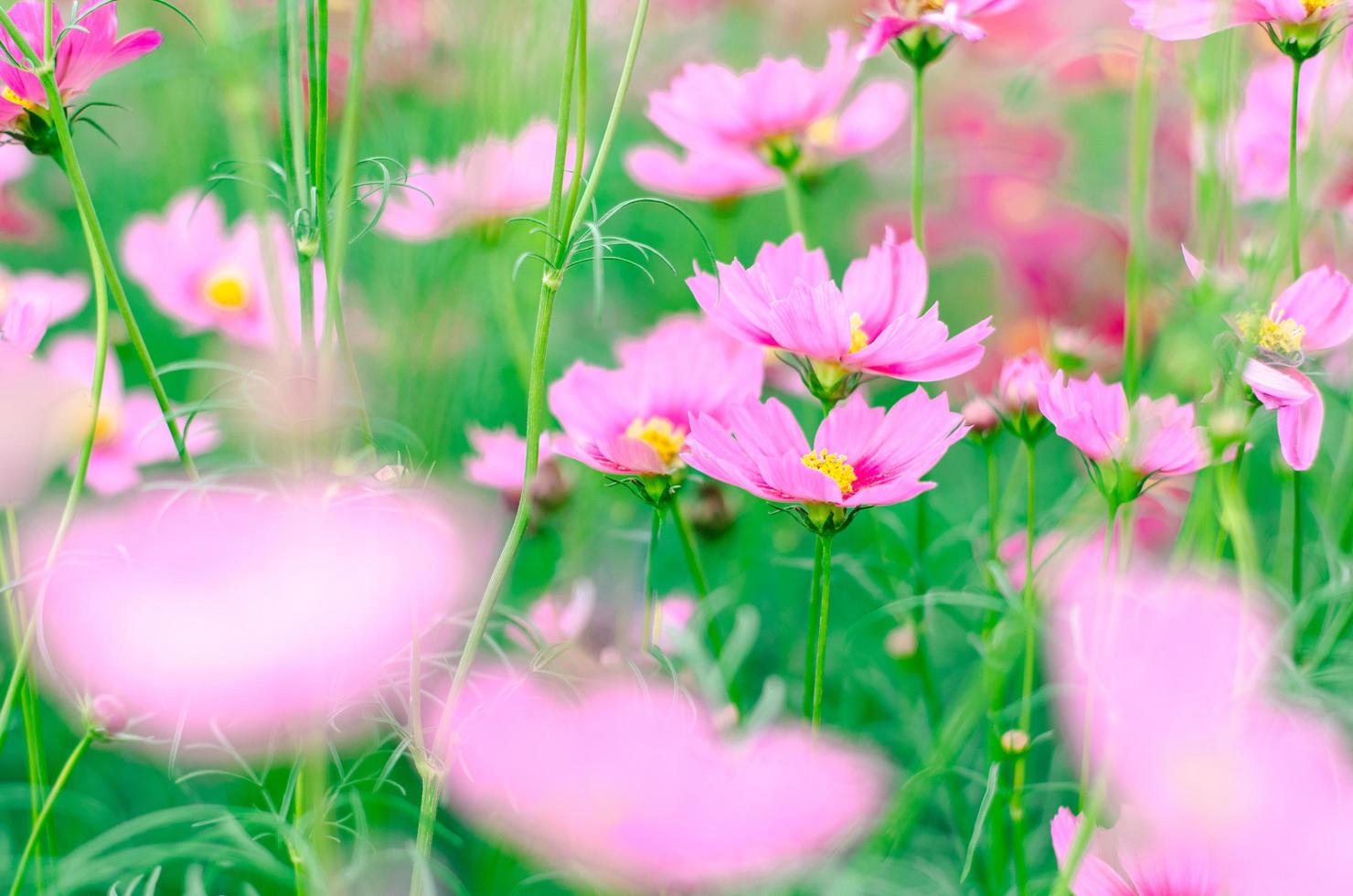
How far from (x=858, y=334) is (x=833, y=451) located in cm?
5

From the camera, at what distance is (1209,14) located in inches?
15.7

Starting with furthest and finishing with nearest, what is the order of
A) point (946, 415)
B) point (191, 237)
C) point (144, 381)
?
point (144, 381), point (191, 237), point (946, 415)

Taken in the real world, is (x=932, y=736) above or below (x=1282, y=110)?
below

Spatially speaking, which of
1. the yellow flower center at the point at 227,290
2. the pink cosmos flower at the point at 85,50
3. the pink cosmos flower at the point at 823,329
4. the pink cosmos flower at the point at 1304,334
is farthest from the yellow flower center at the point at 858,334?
the yellow flower center at the point at 227,290

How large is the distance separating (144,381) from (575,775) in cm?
77

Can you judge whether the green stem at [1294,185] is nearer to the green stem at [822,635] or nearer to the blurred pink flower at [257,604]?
the green stem at [822,635]

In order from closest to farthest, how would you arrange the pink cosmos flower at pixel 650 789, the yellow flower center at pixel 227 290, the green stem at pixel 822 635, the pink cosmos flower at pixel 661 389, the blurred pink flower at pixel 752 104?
the pink cosmos flower at pixel 650 789
the green stem at pixel 822 635
the pink cosmos flower at pixel 661 389
the blurred pink flower at pixel 752 104
the yellow flower center at pixel 227 290

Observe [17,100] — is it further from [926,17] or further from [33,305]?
[926,17]

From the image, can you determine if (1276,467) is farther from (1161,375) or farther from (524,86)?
(524,86)

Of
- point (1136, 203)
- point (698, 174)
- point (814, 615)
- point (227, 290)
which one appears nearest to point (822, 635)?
point (814, 615)

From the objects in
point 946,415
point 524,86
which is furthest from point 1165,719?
point 524,86

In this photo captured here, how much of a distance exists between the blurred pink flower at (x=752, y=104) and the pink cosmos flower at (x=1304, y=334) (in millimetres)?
230

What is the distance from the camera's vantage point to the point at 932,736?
58 cm

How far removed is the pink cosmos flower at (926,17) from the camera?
42 cm
